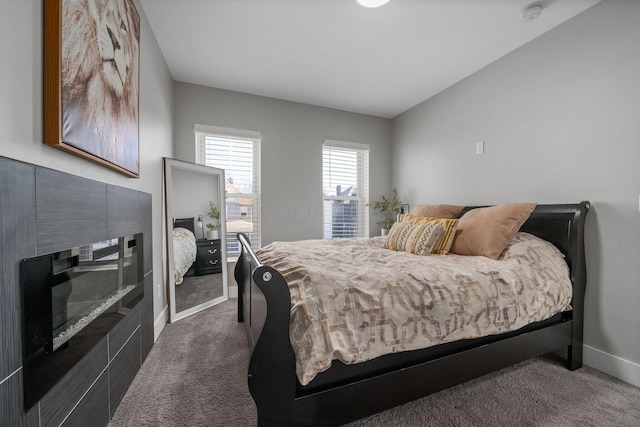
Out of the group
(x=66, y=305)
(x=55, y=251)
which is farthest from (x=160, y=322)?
(x=55, y=251)

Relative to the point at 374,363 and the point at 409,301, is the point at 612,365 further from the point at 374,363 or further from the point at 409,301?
the point at 374,363

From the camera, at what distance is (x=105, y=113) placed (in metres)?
1.33

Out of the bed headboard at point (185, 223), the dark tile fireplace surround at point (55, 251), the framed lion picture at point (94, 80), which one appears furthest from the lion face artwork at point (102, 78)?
the bed headboard at point (185, 223)

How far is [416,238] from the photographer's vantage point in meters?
2.19

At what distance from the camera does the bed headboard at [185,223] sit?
8.46ft

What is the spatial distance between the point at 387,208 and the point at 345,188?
74 centimetres

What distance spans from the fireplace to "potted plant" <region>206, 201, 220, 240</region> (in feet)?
4.44

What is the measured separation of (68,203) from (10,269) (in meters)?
0.35

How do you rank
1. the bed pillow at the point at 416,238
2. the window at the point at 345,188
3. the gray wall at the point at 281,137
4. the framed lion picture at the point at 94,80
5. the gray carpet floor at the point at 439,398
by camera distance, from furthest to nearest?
1. the window at the point at 345,188
2. the gray wall at the point at 281,137
3. the bed pillow at the point at 416,238
4. the gray carpet floor at the point at 439,398
5. the framed lion picture at the point at 94,80

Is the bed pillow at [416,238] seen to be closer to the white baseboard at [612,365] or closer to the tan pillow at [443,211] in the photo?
the tan pillow at [443,211]

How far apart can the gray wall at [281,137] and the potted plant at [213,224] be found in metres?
0.66

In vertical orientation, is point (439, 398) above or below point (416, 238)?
below

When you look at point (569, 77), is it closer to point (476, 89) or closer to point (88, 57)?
point (476, 89)

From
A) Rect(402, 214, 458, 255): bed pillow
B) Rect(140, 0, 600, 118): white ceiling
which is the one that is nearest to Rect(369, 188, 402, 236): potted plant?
Rect(140, 0, 600, 118): white ceiling
